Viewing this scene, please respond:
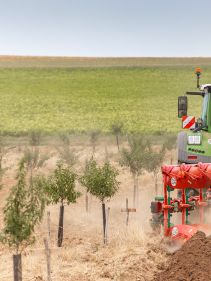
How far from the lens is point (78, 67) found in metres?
95.7

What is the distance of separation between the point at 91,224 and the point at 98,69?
74091 mm

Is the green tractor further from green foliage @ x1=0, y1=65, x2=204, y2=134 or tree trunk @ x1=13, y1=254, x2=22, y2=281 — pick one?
green foliage @ x1=0, y1=65, x2=204, y2=134

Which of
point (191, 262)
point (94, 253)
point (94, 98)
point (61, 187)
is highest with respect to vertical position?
point (94, 98)

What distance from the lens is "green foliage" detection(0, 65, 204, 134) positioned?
59906 mm

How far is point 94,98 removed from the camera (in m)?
74.8

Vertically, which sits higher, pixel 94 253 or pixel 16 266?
pixel 16 266

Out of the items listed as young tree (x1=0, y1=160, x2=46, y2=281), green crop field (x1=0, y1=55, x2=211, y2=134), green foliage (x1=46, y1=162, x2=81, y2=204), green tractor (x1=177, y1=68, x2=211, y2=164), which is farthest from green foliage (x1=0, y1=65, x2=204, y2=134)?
young tree (x1=0, y1=160, x2=46, y2=281)

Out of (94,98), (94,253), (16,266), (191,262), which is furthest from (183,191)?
(94,98)

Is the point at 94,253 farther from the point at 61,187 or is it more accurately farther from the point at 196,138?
the point at 61,187

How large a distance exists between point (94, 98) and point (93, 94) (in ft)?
8.13

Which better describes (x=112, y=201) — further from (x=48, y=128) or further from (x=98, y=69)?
(x=98, y=69)

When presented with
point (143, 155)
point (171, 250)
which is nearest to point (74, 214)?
point (143, 155)

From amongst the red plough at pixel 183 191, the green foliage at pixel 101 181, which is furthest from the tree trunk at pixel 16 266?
the green foliage at pixel 101 181

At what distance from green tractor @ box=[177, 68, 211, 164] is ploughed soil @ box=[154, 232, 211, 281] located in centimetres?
368
